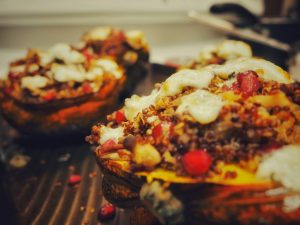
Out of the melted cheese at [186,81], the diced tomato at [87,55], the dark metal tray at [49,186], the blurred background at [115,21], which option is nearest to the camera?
the melted cheese at [186,81]

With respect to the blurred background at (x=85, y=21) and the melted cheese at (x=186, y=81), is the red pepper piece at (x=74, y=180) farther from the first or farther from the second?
the blurred background at (x=85, y=21)

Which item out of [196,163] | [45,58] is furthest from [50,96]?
[196,163]

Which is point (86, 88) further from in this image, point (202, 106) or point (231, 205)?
point (231, 205)

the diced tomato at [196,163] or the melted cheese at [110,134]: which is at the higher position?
the diced tomato at [196,163]

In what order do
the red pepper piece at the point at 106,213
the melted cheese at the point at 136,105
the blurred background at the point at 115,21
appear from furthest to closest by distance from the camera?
the blurred background at the point at 115,21, the red pepper piece at the point at 106,213, the melted cheese at the point at 136,105

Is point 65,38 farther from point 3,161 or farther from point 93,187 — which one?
point 93,187

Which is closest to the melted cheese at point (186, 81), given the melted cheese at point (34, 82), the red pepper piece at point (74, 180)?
the red pepper piece at point (74, 180)
